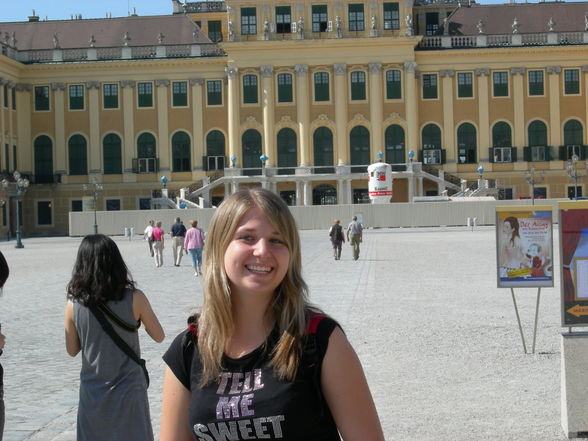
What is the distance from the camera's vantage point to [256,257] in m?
3.27

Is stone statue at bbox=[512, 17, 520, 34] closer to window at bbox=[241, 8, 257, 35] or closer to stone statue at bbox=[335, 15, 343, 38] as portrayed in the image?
stone statue at bbox=[335, 15, 343, 38]

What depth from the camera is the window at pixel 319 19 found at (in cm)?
6353

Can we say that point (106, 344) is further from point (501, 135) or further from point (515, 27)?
point (515, 27)

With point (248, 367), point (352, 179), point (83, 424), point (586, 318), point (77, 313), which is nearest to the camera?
point (248, 367)

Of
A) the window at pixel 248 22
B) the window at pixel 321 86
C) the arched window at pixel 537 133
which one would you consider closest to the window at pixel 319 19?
the window at pixel 321 86

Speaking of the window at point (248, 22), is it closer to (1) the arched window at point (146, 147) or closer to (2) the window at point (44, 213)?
(1) the arched window at point (146, 147)

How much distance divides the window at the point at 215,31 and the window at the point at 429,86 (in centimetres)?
1506

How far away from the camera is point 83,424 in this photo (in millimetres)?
5262

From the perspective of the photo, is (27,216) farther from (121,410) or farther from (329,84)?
(121,410)

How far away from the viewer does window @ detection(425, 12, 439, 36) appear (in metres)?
72.0

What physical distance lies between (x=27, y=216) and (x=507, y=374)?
56922 mm


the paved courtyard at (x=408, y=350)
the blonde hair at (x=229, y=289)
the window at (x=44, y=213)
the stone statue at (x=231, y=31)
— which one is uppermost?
the stone statue at (x=231, y=31)

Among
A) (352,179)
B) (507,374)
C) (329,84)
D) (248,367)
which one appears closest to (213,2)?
(329,84)

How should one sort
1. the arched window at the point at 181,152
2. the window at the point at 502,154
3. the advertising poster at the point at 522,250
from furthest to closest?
the arched window at the point at 181,152
the window at the point at 502,154
the advertising poster at the point at 522,250
